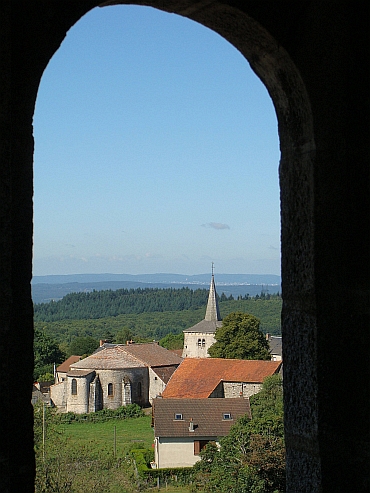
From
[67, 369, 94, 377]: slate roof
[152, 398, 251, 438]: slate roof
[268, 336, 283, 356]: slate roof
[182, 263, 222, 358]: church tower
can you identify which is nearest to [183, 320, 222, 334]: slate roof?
[182, 263, 222, 358]: church tower

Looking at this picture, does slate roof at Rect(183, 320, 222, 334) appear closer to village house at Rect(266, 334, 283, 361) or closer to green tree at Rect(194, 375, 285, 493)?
village house at Rect(266, 334, 283, 361)

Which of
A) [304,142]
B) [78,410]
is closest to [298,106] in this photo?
[304,142]

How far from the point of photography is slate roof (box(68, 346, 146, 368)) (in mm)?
36844

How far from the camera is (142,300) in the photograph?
97.6 m

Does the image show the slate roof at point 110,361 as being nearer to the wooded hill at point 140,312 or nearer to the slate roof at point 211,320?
the slate roof at point 211,320

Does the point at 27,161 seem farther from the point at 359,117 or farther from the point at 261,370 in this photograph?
the point at 261,370

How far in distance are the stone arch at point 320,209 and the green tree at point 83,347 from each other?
149ft

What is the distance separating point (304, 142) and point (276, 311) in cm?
7216

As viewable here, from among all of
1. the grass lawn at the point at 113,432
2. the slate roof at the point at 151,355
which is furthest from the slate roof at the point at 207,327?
the grass lawn at the point at 113,432

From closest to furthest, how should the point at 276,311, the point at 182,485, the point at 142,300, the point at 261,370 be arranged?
1. the point at 182,485
2. the point at 261,370
3. the point at 276,311
4. the point at 142,300

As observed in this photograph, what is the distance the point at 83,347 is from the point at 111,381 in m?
10.4

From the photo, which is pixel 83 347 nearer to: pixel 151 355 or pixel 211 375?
pixel 151 355

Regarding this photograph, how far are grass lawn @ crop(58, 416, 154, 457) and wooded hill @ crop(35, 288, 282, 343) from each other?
22890 mm

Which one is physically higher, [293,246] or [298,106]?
[298,106]
